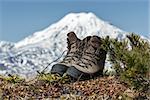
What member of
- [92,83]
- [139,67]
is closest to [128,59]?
[139,67]

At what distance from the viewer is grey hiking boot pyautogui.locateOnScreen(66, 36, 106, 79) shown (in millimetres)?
6539

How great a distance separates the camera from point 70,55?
6879 millimetres

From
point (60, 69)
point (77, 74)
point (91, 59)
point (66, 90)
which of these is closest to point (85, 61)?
point (91, 59)

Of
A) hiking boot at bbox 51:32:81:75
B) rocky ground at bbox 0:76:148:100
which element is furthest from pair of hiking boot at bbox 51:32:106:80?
rocky ground at bbox 0:76:148:100

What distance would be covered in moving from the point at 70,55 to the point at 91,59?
1.25 feet

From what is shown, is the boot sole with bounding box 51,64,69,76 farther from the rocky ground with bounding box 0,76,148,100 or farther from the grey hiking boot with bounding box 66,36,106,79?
the rocky ground with bounding box 0,76,148,100

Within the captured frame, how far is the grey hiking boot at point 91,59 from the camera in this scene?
21.5ft

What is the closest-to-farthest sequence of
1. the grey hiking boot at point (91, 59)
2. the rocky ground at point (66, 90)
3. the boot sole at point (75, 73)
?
the rocky ground at point (66, 90) → the boot sole at point (75, 73) → the grey hiking boot at point (91, 59)

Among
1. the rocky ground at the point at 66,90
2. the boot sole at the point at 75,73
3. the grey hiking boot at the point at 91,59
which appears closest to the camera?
the rocky ground at the point at 66,90

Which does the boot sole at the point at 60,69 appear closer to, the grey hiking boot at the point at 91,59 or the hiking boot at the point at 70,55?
the hiking boot at the point at 70,55

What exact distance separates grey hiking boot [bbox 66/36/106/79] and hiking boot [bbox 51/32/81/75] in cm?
12

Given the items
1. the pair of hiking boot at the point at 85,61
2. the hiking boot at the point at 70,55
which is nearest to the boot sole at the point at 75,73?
the pair of hiking boot at the point at 85,61

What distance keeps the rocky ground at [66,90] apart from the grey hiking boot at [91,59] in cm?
15

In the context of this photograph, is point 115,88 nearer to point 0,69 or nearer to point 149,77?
point 149,77
